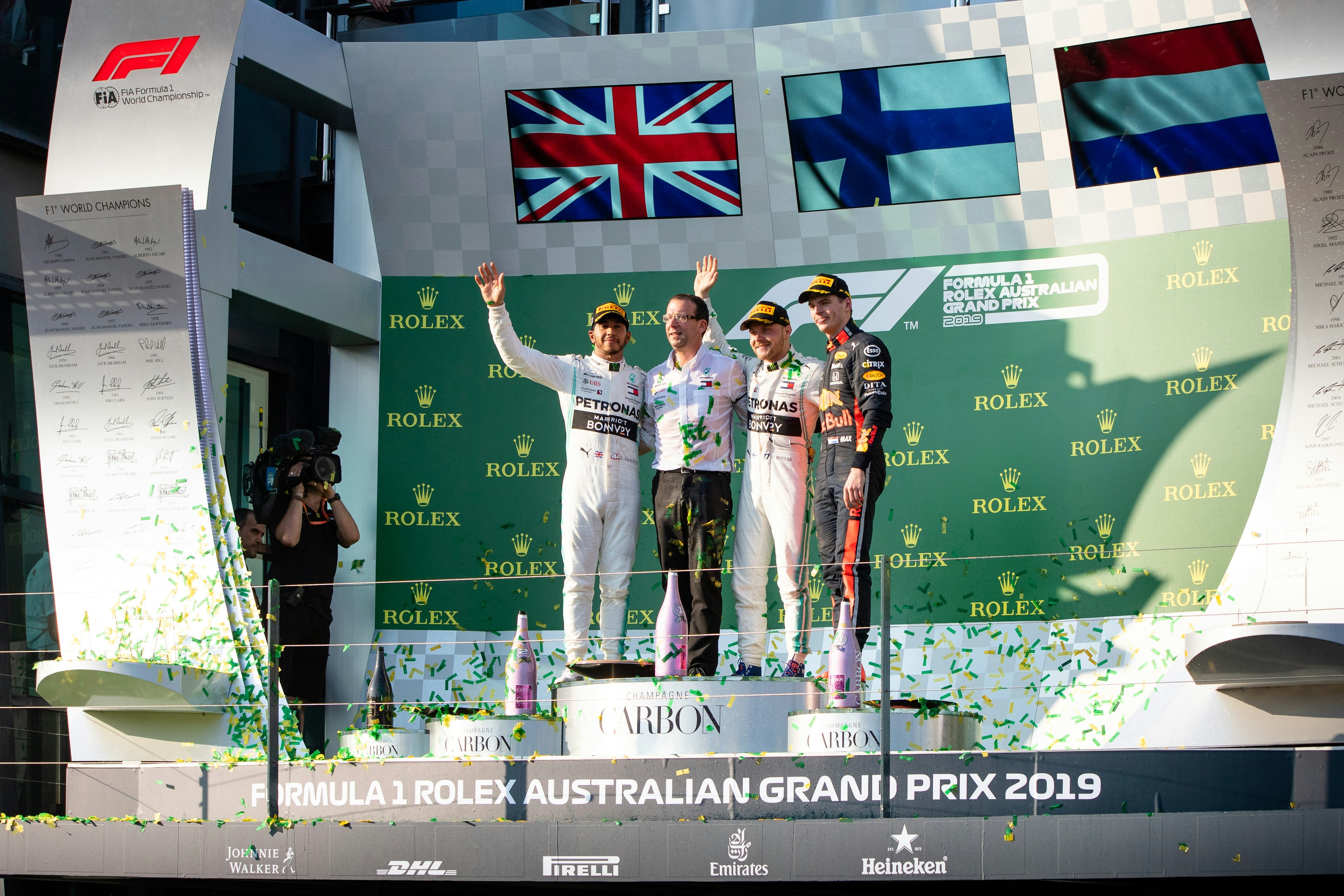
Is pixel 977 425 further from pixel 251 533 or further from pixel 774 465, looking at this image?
pixel 251 533

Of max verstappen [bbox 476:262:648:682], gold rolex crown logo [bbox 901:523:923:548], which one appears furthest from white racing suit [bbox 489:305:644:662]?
gold rolex crown logo [bbox 901:523:923:548]

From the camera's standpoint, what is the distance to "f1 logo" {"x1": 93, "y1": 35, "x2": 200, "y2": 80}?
5.96 m

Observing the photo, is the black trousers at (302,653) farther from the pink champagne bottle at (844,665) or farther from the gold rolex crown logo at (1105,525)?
the gold rolex crown logo at (1105,525)

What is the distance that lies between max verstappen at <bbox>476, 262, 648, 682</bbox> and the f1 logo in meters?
1.47

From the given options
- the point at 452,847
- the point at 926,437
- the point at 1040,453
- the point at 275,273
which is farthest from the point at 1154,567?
the point at 275,273

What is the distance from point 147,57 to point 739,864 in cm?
388

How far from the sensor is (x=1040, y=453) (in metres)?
7.25

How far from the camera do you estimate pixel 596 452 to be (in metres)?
5.86

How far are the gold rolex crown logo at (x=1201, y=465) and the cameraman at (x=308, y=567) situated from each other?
12.5 feet

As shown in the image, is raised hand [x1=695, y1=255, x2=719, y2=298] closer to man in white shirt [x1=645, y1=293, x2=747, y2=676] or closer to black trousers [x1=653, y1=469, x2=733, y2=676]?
man in white shirt [x1=645, y1=293, x2=747, y2=676]

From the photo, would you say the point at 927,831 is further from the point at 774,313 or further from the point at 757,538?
the point at 774,313

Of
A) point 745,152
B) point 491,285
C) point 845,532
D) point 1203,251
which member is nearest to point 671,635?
point 845,532

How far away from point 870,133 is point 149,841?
4758mm

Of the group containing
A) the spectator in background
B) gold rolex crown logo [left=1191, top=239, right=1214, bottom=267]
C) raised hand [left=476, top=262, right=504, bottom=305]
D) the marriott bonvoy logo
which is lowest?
the marriott bonvoy logo
